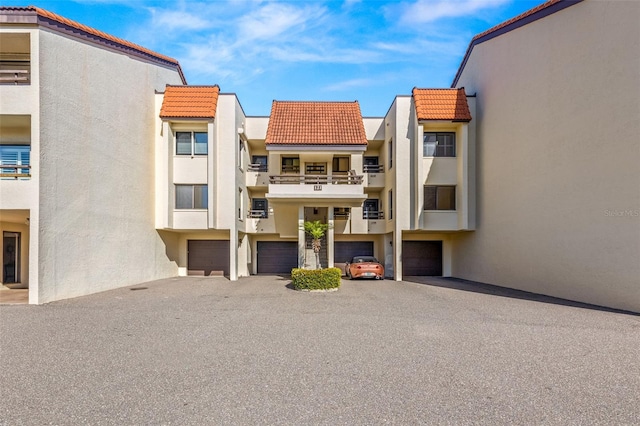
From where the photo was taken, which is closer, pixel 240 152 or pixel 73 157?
pixel 73 157

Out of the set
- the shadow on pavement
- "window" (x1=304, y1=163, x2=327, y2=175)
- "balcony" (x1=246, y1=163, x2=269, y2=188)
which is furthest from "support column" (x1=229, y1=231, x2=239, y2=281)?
the shadow on pavement

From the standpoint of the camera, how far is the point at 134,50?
1588cm

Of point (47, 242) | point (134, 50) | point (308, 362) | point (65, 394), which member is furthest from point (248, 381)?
point (134, 50)

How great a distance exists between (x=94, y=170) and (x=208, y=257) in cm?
872

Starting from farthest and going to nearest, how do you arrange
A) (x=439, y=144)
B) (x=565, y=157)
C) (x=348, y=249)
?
1. (x=348, y=249)
2. (x=439, y=144)
3. (x=565, y=157)

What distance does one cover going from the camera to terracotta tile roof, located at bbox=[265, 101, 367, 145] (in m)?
17.9

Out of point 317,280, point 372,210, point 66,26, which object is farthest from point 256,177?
point 66,26

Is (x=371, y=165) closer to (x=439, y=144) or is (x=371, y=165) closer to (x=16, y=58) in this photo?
(x=439, y=144)

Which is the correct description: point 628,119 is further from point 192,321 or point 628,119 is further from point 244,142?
point 244,142

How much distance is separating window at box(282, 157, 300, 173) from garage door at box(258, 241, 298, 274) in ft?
15.3

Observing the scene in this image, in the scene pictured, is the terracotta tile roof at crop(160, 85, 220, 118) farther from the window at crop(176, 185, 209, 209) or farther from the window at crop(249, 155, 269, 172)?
the window at crop(249, 155, 269, 172)

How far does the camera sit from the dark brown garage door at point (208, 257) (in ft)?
67.5

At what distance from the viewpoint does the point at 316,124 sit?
19.0 meters

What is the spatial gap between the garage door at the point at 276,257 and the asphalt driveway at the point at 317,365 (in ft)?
36.3
